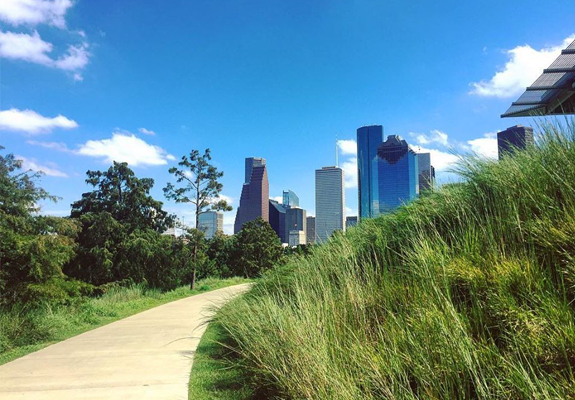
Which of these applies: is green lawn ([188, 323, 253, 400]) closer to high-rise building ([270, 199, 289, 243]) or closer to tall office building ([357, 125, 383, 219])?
tall office building ([357, 125, 383, 219])

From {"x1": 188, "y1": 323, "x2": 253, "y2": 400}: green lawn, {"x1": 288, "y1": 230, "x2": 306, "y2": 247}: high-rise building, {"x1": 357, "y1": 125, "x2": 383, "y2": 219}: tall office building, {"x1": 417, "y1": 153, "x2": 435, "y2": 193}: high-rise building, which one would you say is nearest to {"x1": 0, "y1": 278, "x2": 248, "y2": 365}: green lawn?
{"x1": 188, "y1": 323, "x2": 253, "y2": 400}: green lawn

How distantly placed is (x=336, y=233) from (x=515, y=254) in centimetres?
378

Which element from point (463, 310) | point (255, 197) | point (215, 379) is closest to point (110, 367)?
point (215, 379)

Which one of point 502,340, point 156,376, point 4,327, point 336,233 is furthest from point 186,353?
point 502,340

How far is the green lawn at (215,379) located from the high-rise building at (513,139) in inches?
159

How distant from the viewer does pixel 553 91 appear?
827 cm

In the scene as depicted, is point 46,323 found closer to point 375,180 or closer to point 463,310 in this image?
point 375,180

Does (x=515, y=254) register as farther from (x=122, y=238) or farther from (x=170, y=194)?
(x=122, y=238)

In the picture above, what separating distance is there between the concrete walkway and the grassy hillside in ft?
5.13

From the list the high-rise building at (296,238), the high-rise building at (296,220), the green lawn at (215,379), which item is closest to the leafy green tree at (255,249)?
the high-rise building at (296,220)

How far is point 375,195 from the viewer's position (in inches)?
246

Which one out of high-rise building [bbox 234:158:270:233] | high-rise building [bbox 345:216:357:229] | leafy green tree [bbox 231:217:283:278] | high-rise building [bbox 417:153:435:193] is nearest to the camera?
high-rise building [bbox 417:153:435:193]

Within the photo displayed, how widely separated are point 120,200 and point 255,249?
30.5 feet

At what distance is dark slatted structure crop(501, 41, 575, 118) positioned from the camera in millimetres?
7191
